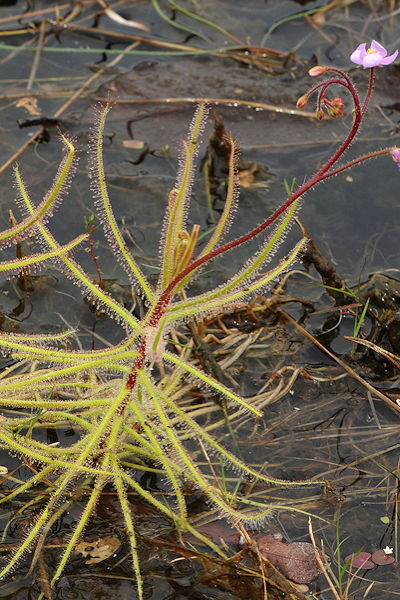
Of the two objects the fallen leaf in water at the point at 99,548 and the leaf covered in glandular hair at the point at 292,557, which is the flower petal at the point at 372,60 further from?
the fallen leaf in water at the point at 99,548

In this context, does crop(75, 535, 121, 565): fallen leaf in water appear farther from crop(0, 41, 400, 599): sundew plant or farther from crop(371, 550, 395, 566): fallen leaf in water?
crop(371, 550, 395, 566): fallen leaf in water

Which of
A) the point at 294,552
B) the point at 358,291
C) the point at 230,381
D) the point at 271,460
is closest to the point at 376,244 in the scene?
the point at 358,291

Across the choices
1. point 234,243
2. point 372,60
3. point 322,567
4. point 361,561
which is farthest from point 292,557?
point 372,60

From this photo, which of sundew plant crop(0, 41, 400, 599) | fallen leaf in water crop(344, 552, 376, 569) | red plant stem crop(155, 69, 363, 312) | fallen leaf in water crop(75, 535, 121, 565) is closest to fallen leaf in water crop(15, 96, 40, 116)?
sundew plant crop(0, 41, 400, 599)

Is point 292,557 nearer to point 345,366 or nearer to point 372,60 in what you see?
point 345,366

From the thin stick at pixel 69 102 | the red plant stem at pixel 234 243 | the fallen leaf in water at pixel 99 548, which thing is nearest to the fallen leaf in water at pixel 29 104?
the thin stick at pixel 69 102
